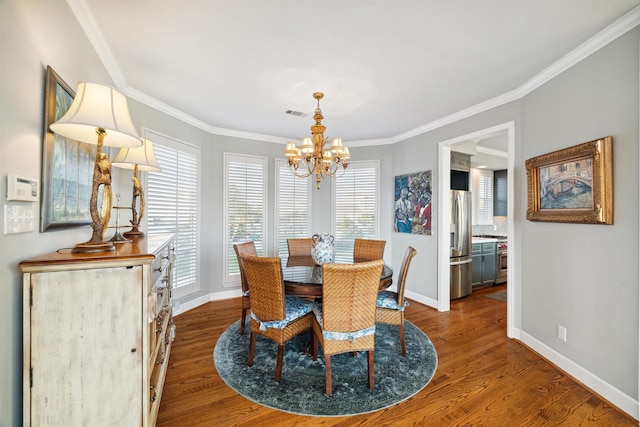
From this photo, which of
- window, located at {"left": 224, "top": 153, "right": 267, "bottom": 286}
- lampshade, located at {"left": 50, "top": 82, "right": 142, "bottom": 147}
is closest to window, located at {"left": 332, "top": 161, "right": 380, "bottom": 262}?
window, located at {"left": 224, "top": 153, "right": 267, "bottom": 286}

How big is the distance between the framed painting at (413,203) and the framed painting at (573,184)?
140 cm

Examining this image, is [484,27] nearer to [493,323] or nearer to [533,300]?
[533,300]

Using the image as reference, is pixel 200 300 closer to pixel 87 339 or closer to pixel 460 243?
pixel 87 339

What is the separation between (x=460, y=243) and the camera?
4.40 m

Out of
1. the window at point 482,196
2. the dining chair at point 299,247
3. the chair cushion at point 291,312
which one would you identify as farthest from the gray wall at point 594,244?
the window at point 482,196

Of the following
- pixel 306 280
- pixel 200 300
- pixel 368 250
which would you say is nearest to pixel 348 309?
pixel 306 280

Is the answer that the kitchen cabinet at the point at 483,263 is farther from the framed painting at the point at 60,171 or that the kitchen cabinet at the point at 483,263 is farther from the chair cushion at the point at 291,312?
the framed painting at the point at 60,171

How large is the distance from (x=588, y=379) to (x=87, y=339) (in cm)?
348

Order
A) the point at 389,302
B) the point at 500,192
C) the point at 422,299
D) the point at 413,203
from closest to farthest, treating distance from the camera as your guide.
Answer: the point at 389,302, the point at 422,299, the point at 413,203, the point at 500,192

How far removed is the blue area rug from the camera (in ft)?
6.44

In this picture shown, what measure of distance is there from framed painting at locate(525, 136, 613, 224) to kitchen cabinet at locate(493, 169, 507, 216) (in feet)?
12.2

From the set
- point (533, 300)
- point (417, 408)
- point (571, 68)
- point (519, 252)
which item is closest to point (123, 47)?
point (417, 408)

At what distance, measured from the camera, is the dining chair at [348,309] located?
196cm

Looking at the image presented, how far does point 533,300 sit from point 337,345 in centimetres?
218
